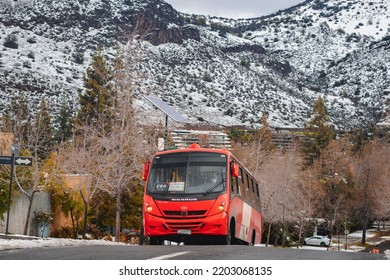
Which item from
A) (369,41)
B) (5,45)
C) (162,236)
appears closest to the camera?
(162,236)

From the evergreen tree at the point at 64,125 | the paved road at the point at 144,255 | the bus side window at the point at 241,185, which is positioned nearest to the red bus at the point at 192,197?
the bus side window at the point at 241,185

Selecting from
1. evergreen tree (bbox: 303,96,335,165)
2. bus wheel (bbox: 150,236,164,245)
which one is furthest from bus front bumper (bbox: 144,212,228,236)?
evergreen tree (bbox: 303,96,335,165)

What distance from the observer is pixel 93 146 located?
35.2m

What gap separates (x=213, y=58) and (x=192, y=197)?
2806 inches

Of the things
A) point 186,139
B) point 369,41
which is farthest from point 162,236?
point 369,41

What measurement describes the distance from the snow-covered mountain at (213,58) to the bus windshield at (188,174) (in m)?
15.7

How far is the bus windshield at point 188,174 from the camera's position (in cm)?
1750

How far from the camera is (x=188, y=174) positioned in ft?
58.2

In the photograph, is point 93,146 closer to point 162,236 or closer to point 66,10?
point 162,236

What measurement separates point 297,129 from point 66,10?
1348 inches

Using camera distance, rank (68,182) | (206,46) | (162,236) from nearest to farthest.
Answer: (162,236) → (68,182) → (206,46)

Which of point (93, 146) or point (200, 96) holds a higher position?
point (200, 96)

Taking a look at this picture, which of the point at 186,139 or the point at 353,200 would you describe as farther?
the point at 353,200

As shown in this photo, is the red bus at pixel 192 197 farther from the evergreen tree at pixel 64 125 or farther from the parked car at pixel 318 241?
the parked car at pixel 318 241
